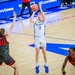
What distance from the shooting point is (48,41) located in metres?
9.68

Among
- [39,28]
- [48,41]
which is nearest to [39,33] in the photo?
[39,28]

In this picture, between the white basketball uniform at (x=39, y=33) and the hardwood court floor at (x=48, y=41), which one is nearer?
the white basketball uniform at (x=39, y=33)

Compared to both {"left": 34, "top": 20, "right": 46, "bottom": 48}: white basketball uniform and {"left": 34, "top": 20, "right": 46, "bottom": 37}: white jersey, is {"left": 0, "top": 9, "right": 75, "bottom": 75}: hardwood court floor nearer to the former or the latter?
{"left": 34, "top": 20, "right": 46, "bottom": 48}: white basketball uniform

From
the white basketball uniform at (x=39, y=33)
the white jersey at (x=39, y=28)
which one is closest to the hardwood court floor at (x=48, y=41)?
the white basketball uniform at (x=39, y=33)

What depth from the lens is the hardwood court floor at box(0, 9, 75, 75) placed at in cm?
691

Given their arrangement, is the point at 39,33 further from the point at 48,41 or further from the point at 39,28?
the point at 48,41

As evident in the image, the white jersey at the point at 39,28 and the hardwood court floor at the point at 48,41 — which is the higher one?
the white jersey at the point at 39,28

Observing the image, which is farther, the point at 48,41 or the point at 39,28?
the point at 48,41

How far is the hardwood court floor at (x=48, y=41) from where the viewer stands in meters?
6.91

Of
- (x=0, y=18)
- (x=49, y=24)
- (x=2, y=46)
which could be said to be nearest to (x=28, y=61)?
(x=2, y=46)

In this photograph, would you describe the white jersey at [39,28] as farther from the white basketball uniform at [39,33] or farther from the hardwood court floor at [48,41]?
the hardwood court floor at [48,41]

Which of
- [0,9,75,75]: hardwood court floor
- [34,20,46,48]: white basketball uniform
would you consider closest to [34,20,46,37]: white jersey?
[34,20,46,48]: white basketball uniform

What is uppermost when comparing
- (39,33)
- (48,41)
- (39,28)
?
(39,28)

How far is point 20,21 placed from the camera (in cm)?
1384
